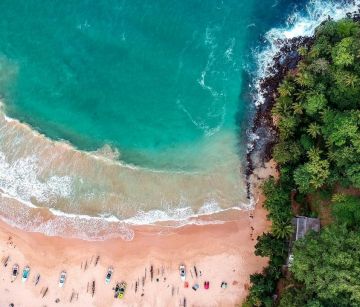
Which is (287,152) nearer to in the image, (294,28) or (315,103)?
(315,103)

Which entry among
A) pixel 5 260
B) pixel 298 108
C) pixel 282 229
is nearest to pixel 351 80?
pixel 298 108

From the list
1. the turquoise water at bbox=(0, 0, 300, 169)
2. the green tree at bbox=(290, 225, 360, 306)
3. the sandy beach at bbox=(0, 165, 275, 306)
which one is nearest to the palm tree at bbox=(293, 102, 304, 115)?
the turquoise water at bbox=(0, 0, 300, 169)

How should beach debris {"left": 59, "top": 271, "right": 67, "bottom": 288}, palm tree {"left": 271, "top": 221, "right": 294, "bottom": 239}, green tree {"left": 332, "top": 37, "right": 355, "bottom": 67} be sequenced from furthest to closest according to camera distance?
1. beach debris {"left": 59, "top": 271, "right": 67, "bottom": 288}
2. palm tree {"left": 271, "top": 221, "right": 294, "bottom": 239}
3. green tree {"left": 332, "top": 37, "right": 355, "bottom": 67}

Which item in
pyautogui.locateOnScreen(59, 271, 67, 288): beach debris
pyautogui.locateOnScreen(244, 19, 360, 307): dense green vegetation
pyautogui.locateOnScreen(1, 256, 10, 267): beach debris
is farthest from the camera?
pyautogui.locateOnScreen(1, 256, 10, 267): beach debris

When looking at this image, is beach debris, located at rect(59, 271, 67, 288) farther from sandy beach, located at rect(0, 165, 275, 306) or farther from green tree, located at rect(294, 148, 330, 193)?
green tree, located at rect(294, 148, 330, 193)

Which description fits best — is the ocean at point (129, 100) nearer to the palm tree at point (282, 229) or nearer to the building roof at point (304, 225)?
the palm tree at point (282, 229)

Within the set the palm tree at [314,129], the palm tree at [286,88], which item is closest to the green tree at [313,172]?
the palm tree at [314,129]

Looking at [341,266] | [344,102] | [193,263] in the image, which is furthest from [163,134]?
[341,266]
